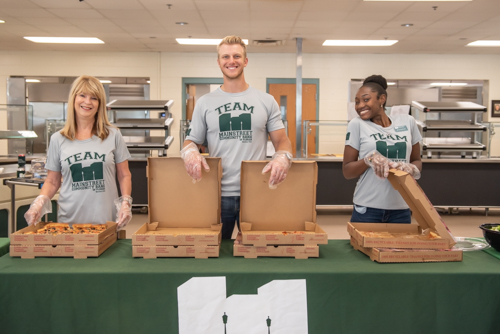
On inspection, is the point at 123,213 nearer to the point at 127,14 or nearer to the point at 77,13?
the point at 127,14

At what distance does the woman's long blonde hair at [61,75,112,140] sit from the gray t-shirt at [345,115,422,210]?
1.22 metres

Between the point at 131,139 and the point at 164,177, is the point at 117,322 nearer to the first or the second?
the point at 164,177

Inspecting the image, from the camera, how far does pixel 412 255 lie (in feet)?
4.91

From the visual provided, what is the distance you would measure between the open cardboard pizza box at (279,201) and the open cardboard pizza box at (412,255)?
11.3 inches

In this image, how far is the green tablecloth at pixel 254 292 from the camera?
54.3 inches

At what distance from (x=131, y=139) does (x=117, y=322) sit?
4568 millimetres

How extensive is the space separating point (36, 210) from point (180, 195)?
634 mm

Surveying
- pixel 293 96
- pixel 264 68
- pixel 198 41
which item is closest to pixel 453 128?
pixel 293 96

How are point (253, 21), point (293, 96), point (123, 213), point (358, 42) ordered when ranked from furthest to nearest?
point (293, 96), point (358, 42), point (253, 21), point (123, 213)

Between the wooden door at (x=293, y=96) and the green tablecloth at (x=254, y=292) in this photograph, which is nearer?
the green tablecloth at (x=254, y=292)

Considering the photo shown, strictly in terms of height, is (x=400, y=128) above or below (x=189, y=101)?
below

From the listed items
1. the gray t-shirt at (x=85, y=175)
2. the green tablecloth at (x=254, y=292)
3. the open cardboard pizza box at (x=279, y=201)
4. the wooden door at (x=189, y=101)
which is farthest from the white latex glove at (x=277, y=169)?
the wooden door at (x=189, y=101)

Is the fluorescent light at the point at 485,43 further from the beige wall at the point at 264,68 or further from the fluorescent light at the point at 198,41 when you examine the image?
the fluorescent light at the point at 198,41

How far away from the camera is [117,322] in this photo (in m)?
1.38
